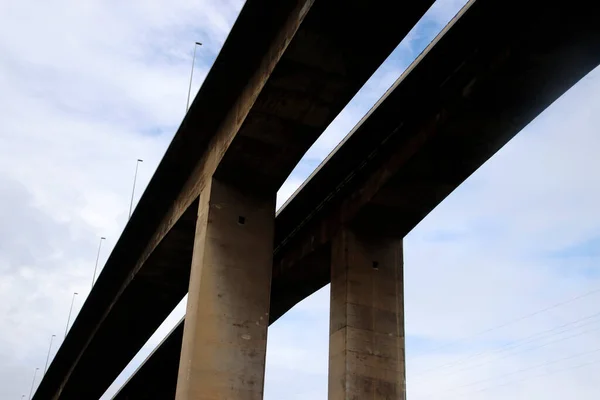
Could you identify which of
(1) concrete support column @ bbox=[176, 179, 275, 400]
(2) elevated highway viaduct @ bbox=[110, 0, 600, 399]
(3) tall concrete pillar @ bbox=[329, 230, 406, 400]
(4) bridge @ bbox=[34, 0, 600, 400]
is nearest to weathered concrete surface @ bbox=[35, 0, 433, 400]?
(4) bridge @ bbox=[34, 0, 600, 400]

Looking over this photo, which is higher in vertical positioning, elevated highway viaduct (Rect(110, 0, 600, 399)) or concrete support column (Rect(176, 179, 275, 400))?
elevated highway viaduct (Rect(110, 0, 600, 399))

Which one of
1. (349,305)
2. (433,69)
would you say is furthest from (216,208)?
(433,69)

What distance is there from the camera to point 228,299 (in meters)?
13.0

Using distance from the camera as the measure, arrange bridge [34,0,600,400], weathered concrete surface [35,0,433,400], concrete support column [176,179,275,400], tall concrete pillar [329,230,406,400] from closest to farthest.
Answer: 1. weathered concrete surface [35,0,433,400]
2. bridge [34,0,600,400]
3. concrete support column [176,179,275,400]
4. tall concrete pillar [329,230,406,400]

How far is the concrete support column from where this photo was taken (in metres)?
12.3

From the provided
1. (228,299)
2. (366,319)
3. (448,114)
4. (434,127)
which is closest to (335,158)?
(434,127)

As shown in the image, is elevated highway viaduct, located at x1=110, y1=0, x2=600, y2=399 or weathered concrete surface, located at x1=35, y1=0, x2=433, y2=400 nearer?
weathered concrete surface, located at x1=35, y1=0, x2=433, y2=400

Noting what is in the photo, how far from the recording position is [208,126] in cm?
1438

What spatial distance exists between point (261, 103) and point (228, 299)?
3.68 m

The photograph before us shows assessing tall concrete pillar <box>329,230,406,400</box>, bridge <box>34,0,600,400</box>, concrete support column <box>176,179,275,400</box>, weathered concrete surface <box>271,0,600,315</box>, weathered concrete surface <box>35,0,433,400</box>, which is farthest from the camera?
tall concrete pillar <box>329,230,406,400</box>

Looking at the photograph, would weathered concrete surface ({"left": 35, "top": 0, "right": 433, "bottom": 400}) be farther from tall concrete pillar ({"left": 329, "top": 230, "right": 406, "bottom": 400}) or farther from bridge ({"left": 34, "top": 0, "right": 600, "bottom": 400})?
tall concrete pillar ({"left": 329, "top": 230, "right": 406, "bottom": 400})

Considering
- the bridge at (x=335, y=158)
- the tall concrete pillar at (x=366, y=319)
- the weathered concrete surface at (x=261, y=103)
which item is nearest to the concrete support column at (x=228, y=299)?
the bridge at (x=335, y=158)

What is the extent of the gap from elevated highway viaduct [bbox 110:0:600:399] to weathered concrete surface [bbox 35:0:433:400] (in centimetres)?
151

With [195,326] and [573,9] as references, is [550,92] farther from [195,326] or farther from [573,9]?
[195,326]
